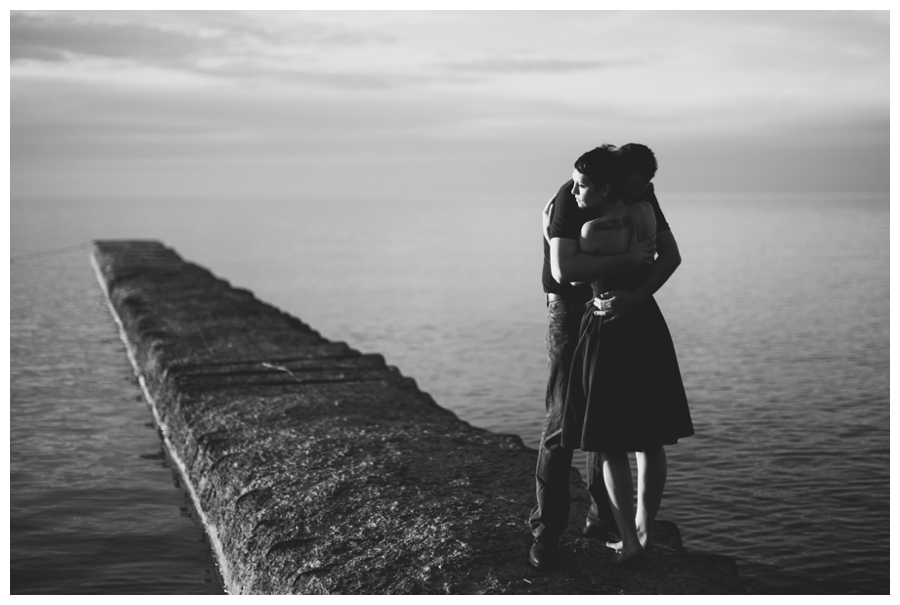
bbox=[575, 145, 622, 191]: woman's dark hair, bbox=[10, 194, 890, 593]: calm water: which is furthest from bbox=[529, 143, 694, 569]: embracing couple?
bbox=[10, 194, 890, 593]: calm water

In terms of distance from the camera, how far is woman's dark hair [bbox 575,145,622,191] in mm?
4562

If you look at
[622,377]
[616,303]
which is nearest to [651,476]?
[622,377]

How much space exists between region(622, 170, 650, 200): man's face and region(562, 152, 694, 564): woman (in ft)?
0.21

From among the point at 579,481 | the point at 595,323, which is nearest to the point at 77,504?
the point at 579,481

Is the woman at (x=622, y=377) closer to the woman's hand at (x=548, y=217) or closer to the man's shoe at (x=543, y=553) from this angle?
the woman's hand at (x=548, y=217)

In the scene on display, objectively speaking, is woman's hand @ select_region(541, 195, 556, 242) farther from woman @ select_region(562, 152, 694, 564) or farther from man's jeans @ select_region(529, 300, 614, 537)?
man's jeans @ select_region(529, 300, 614, 537)

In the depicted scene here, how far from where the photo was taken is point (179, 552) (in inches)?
291

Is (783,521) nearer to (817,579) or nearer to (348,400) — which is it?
(817,579)

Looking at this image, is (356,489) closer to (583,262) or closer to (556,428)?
(556,428)

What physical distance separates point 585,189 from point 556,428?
123 cm

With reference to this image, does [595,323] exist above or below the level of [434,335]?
above

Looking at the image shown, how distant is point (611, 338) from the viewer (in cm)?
478

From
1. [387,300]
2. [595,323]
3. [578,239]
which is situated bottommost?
[387,300]

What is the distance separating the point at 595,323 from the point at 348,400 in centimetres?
482
